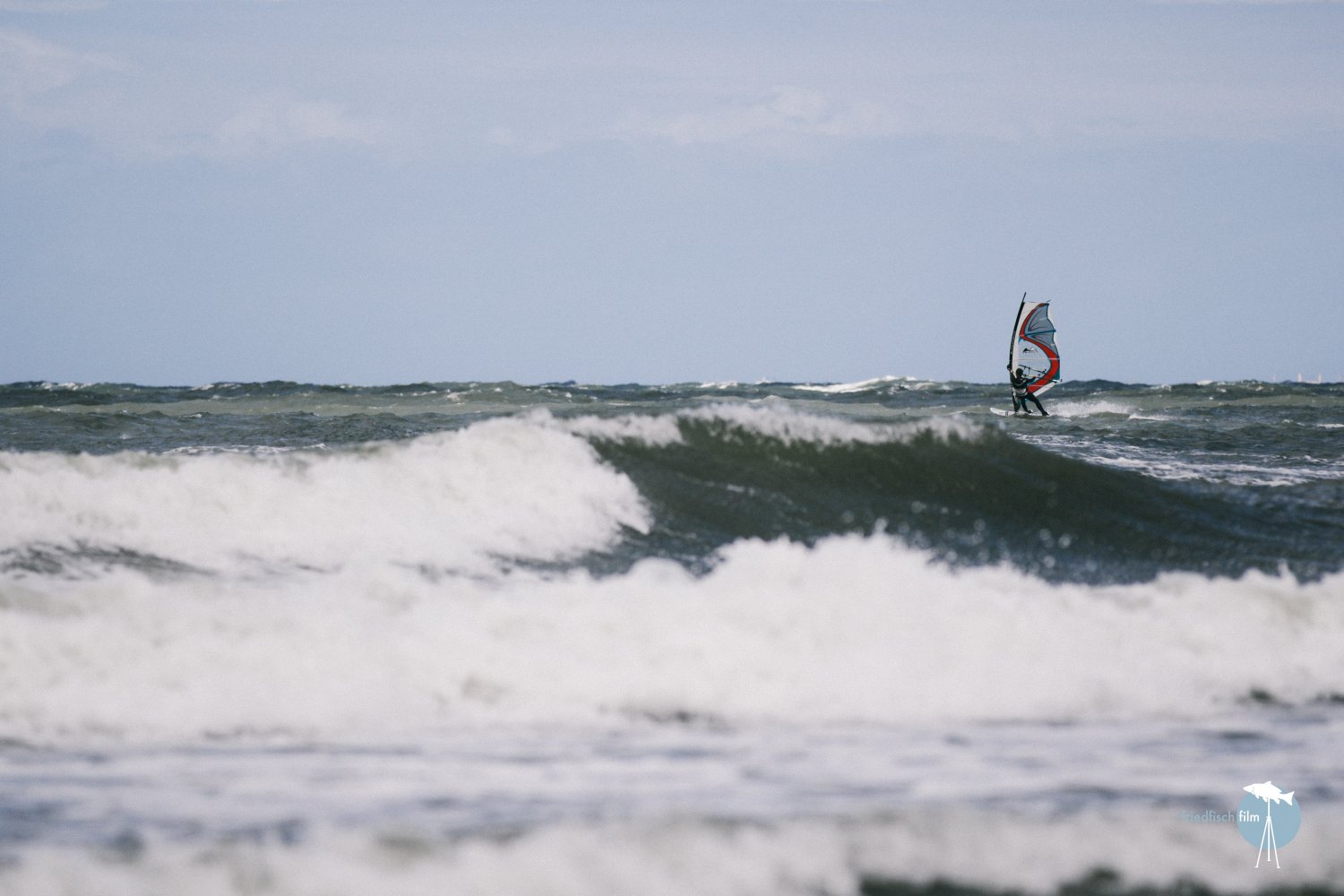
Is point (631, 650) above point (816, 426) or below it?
below

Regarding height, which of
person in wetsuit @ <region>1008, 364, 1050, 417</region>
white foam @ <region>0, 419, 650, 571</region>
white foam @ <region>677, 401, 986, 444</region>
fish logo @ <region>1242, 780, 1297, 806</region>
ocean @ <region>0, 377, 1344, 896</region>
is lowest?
fish logo @ <region>1242, 780, 1297, 806</region>

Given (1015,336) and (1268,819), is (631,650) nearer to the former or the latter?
(1268,819)

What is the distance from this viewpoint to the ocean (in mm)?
3131

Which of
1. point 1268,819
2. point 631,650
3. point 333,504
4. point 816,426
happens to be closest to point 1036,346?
point 816,426

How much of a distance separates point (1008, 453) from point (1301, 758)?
5591mm

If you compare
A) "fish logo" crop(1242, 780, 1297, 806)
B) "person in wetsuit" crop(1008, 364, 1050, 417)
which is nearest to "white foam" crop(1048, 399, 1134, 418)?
"person in wetsuit" crop(1008, 364, 1050, 417)

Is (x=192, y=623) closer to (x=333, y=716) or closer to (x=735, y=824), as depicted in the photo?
(x=333, y=716)

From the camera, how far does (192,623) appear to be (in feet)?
16.3

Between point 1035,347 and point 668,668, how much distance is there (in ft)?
54.6

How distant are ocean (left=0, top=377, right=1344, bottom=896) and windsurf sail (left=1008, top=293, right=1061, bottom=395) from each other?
33.5 ft

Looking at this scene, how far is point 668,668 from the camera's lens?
4.95m

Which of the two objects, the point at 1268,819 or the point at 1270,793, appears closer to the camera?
the point at 1268,819

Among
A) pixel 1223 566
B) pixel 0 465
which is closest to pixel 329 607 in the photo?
pixel 0 465

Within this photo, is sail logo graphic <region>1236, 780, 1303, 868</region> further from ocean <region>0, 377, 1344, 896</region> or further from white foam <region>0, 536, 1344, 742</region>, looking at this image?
white foam <region>0, 536, 1344, 742</region>
